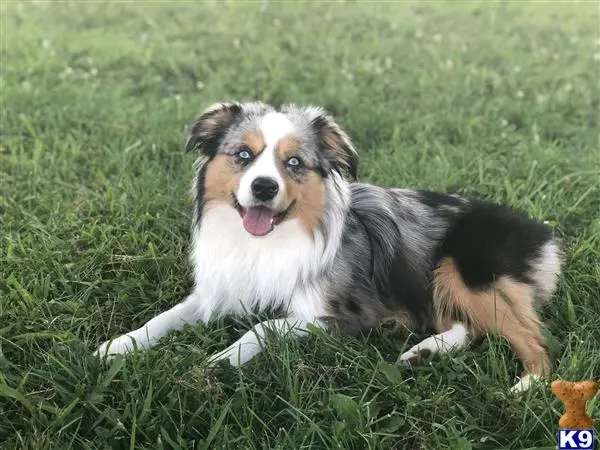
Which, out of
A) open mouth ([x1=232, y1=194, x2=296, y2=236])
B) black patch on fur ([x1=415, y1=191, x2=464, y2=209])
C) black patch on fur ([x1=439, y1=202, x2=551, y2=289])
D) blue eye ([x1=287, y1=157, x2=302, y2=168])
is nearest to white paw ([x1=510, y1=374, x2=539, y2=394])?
black patch on fur ([x1=439, y1=202, x2=551, y2=289])

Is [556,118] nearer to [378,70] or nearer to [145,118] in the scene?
[378,70]

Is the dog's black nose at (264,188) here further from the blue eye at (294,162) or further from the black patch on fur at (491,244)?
the black patch on fur at (491,244)

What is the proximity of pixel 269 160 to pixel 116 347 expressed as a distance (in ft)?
3.72

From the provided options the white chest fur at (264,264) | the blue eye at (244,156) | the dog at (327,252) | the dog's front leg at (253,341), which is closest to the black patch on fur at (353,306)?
the dog at (327,252)

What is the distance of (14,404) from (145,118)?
12.3ft

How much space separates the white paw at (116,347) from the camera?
108 inches

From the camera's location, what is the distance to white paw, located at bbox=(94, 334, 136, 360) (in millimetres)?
2750

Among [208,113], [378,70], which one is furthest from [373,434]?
[378,70]

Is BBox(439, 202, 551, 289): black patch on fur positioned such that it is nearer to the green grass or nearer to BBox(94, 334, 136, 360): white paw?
the green grass

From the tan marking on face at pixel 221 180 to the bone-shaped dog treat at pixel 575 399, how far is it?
1650 millimetres

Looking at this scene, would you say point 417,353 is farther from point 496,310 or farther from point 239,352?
point 239,352

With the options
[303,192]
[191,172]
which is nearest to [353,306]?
[303,192]

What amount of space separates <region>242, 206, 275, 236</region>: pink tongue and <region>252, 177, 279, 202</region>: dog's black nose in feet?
0.38

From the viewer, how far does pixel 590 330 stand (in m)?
3.19
